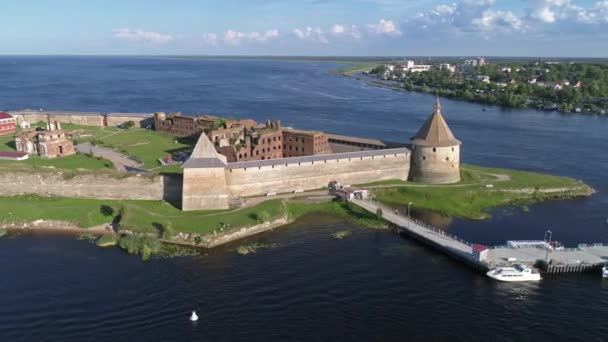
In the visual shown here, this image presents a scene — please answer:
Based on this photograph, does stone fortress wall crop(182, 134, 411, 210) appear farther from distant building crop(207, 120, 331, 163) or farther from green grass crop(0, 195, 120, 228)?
distant building crop(207, 120, 331, 163)

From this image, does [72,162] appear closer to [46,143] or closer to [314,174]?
[46,143]

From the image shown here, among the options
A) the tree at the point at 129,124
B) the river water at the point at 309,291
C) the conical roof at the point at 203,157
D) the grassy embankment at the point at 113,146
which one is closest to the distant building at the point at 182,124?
the grassy embankment at the point at 113,146

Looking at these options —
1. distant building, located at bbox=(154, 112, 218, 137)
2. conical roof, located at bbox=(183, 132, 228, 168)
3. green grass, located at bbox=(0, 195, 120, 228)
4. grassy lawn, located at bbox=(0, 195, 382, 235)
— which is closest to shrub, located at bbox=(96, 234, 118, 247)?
grassy lawn, located at bbox=(0, 195, 382, 235)

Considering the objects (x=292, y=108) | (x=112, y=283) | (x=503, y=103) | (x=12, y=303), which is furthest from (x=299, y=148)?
(x=503, y=103)

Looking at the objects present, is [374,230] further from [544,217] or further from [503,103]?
[503,103]

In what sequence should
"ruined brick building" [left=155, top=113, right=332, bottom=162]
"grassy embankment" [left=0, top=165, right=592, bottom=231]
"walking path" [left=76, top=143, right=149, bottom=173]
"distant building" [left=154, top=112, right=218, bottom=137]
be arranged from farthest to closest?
"distant building" [left=154, top=112, right=218, bottom=137] → "ruined brick building" [left=155, top=113, right=332, bottom=162] → "walking path" [left=76, top=143, right=149, bottom=173] → "grassy embankment" [left=0, top=165, right=592, bottom=231]

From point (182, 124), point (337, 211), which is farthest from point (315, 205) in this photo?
point (182, 124)

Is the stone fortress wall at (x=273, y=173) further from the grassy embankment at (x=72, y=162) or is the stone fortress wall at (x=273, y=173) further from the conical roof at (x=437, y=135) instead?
the grassy embankment at (x=72, y=162)

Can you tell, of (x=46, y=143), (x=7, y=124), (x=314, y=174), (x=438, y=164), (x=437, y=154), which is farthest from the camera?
(x=7, y=124)
